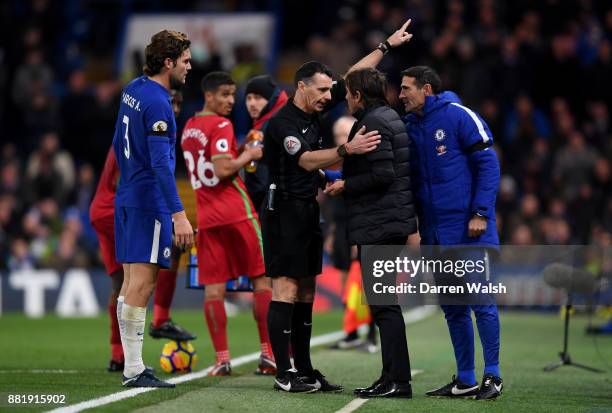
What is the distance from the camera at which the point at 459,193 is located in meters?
8.77

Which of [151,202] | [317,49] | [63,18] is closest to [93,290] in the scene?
[317,49]

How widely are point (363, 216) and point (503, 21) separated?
14.6 m

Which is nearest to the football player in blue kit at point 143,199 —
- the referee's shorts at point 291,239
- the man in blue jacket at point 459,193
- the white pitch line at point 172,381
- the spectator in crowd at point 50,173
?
the white pitch line at point 172,381

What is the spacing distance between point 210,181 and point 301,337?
76.0 inches

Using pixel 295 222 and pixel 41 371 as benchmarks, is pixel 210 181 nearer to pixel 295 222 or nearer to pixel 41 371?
pixel 295 222

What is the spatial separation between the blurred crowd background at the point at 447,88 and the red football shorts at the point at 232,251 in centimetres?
870

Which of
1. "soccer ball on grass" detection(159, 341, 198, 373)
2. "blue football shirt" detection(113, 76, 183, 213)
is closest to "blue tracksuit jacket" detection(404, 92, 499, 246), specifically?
"blue football shirt" detection(113, 76, 183, 213)

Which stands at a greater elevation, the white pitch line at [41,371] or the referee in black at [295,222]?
the referee in black at [295,222]

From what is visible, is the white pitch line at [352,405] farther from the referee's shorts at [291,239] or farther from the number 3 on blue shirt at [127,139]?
the number 3 on blue shirt at [127,139]

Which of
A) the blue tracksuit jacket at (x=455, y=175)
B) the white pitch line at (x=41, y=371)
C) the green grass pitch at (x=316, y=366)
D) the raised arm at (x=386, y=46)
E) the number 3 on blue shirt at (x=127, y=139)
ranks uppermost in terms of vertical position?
the raised arm at (x=386, y=46)

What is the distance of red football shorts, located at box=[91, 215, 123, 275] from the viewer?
1052 centimetres

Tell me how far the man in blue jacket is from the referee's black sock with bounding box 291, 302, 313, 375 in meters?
0.98

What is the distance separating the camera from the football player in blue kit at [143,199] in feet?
28.8

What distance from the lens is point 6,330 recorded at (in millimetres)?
15555
